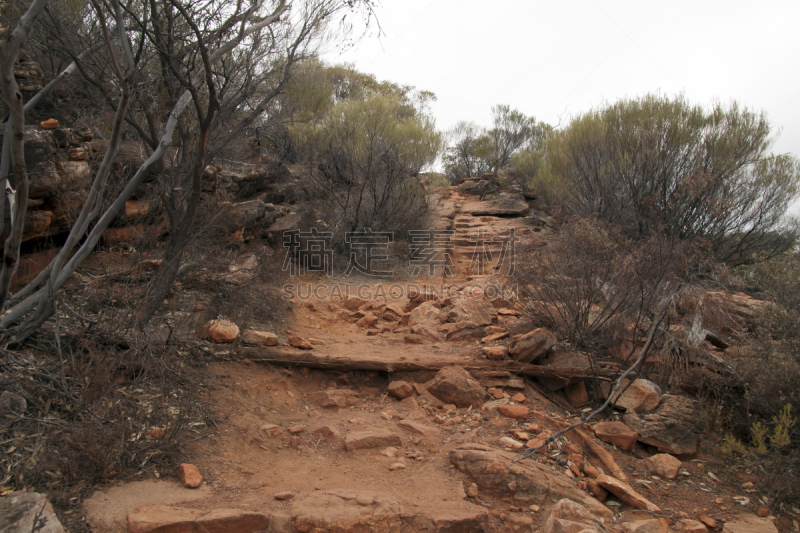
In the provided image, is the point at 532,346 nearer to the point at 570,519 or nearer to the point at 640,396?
the point at 640,396

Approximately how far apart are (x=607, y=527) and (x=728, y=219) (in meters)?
8.51

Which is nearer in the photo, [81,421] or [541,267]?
[81,421]

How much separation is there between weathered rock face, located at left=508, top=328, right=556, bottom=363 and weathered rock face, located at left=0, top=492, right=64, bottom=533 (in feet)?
12.7

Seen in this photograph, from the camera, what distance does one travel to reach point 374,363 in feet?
15.6

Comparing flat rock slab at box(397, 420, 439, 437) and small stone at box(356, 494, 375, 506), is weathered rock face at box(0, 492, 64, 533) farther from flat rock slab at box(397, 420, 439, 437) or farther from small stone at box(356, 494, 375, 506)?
flat rock slab at box(397, 420, 439, 437)

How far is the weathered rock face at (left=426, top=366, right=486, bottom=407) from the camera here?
437cm

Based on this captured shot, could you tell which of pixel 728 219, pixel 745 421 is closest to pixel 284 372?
pixel 745 421

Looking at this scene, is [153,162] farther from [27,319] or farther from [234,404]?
[234,404]

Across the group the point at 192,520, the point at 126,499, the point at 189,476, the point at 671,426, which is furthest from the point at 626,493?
the point at 126,499

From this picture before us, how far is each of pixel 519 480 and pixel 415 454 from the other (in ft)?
2.70

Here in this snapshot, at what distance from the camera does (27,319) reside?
3496 millimetres

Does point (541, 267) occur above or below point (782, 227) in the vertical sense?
below

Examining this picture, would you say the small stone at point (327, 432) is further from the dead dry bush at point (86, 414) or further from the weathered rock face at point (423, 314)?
the weathered rock face at point (423, 314)

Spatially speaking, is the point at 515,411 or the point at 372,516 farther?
the point at 515,411
